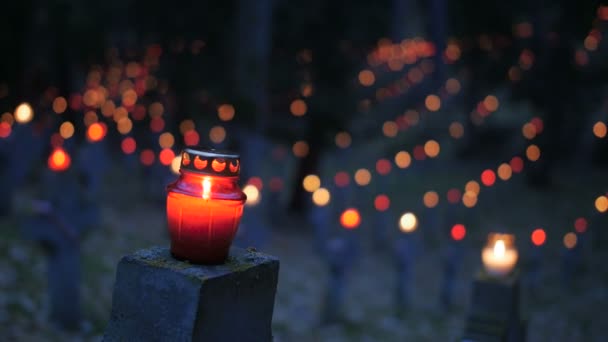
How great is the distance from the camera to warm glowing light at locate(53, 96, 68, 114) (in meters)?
12.1

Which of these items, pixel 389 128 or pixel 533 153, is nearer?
pixel 389 128

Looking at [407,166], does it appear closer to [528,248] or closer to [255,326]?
[528,248]

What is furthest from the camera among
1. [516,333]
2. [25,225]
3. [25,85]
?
[25,85]

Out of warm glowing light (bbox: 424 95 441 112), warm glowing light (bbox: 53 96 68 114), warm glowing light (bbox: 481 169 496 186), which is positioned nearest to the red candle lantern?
warm glowing light (bbox: 53 96 68 114)

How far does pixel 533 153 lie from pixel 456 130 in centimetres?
381

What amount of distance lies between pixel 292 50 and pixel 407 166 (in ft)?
27.0

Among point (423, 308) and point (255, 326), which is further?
point (423, 308)

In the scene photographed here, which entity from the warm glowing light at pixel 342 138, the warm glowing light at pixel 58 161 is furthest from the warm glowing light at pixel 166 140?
the warm glowing light at pixel 58 161

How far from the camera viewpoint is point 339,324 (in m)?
8.15

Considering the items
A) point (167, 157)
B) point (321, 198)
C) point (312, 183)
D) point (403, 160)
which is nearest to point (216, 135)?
point (167, 157)

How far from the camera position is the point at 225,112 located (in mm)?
10617

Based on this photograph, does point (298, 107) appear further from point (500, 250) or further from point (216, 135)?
point (500, 250)

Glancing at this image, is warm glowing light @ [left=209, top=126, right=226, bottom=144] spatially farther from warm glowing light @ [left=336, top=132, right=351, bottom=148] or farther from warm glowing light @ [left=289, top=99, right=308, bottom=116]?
warm glowing light @ [left=336, top=132, right=351, bottom=148]

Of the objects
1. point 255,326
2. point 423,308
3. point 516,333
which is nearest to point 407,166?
point 423,308
